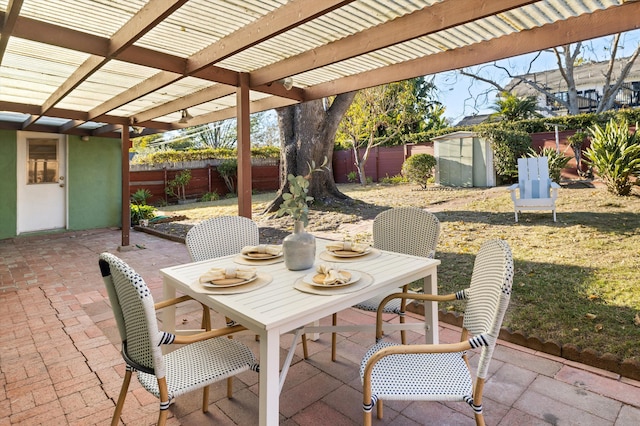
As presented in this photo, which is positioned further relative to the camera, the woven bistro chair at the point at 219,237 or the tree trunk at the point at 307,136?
the tree trunk at the point at 307,136

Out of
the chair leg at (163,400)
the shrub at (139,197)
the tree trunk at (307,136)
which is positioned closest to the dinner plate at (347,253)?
the chair leg at (163,400)

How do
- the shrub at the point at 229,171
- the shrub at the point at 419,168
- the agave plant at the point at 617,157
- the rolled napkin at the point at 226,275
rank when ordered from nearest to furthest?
the rolled napkin at the point at 226,275 < the agave plant at the point at 617,157 < the shrub at the point at 419,168 < the shrub at the point at 229,171

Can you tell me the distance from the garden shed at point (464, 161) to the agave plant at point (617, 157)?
3962 millimetres

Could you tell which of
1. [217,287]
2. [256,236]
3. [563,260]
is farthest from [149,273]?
[563,260]

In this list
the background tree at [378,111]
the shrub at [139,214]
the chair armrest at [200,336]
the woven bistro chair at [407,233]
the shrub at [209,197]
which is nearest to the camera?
the chair armrest at [200,336]

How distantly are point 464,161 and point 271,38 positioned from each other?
1041 cm

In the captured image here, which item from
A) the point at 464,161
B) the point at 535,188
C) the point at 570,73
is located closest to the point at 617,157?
the point at 535,188

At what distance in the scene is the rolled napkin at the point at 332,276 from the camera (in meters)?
1.60

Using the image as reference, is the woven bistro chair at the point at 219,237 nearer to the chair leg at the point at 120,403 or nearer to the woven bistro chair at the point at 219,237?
the woven bistro chair at the point at 219,237

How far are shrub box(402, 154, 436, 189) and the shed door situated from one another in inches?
25.2

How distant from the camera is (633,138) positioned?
22.8 ft

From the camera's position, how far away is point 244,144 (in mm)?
3820

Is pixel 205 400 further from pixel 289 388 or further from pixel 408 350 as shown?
pixel 408 350

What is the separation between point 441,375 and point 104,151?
859cm
